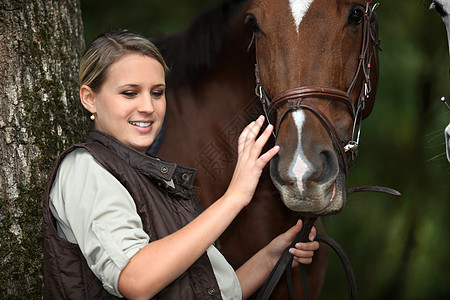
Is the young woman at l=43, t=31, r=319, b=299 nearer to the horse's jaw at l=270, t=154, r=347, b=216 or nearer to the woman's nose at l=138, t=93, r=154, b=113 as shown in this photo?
the woman's nose at l=138, t=93, r=154, b=113

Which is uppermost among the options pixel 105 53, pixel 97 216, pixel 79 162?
pixel 105 53

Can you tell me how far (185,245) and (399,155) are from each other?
3.61 meters

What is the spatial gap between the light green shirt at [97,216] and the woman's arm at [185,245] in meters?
0.04

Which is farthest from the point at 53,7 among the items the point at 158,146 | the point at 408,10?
the point at 408,10

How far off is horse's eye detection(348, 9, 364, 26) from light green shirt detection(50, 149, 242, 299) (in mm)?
1216

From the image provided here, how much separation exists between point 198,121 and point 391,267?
3054 millimetres

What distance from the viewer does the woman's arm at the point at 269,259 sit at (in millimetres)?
2014

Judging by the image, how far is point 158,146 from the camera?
251 cm

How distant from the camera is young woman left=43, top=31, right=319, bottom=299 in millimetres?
1371

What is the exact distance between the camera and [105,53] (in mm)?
1663

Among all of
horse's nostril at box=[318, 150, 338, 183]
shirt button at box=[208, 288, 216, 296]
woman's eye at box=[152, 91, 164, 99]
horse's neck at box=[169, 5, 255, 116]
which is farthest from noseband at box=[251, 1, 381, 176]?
shirt button at box=[208, 288, 216, 296]

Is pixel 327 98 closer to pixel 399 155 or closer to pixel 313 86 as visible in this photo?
pixel 313 86

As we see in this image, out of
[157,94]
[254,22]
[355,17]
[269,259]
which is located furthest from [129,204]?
[355,17]

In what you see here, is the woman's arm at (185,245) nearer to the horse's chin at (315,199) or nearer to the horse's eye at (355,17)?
the horse's chin at (315,199)
